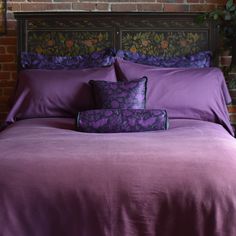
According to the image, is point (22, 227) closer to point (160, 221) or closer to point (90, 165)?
point (90, 165)

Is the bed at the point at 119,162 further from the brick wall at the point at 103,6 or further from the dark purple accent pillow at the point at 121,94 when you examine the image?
the brick wall at the point at 103,6

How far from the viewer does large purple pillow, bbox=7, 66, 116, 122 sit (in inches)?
120

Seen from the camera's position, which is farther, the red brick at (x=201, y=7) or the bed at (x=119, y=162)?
the red brick at (x=201, y=7)

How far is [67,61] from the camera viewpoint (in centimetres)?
335

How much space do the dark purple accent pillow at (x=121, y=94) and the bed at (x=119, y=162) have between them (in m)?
0.01

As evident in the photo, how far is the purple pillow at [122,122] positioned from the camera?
252 centimetres

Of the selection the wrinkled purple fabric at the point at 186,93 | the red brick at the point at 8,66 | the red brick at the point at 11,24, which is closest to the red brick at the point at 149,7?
the wrinkled purple fabric at the point at 186,93

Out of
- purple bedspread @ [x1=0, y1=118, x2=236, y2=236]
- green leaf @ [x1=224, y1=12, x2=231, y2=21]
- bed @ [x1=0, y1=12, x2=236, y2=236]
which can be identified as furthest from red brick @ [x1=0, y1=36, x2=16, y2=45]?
purple bedspread @ [x1=0, y1=118, x2=236, y2=236]

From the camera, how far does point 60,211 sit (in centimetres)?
171

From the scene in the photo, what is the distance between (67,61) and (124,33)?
50cm

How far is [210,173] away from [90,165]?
0.49m

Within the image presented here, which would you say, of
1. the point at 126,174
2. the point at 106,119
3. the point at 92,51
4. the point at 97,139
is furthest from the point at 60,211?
the point at 92,51

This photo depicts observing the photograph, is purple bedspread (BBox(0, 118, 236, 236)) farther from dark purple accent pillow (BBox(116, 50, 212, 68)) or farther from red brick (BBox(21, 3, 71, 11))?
red brick (BBox(21, 3, 71, 11))

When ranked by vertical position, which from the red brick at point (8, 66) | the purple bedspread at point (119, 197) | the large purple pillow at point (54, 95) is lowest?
the purple bedspread at point (119, 197)
